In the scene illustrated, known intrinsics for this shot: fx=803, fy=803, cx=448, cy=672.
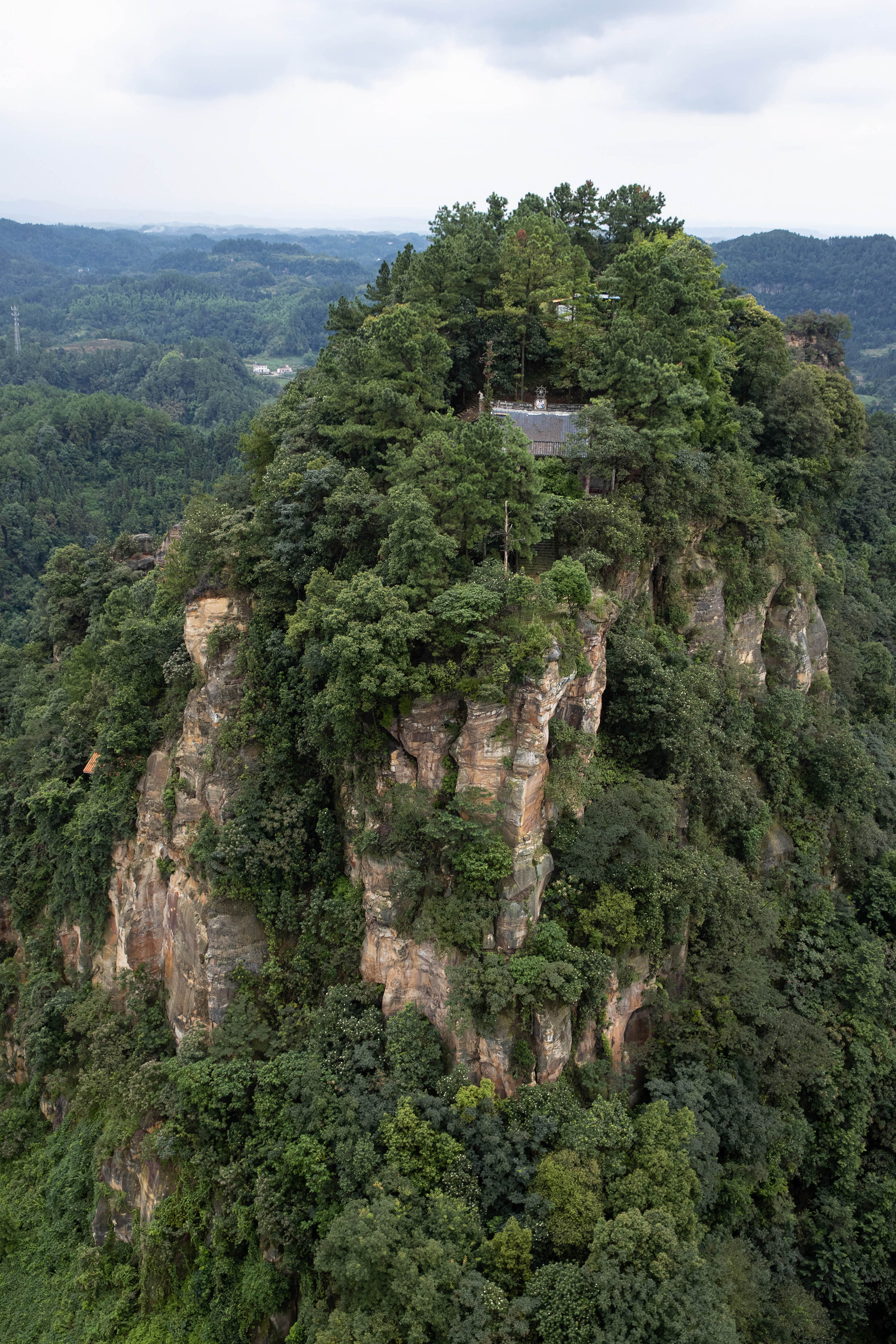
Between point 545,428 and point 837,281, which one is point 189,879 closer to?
point 545,428

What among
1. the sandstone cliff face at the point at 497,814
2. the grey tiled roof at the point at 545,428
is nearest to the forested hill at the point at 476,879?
the sandstone cliff face at the point at 497,814

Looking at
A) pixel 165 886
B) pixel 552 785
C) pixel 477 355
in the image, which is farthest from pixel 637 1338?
pixel 477 355

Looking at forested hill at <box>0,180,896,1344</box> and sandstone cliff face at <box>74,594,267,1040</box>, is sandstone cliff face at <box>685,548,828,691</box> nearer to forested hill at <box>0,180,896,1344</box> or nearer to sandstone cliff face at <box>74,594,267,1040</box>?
forested hill at <box>0,180,896,1344</box>

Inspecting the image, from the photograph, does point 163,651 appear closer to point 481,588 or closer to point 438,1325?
point 481,588

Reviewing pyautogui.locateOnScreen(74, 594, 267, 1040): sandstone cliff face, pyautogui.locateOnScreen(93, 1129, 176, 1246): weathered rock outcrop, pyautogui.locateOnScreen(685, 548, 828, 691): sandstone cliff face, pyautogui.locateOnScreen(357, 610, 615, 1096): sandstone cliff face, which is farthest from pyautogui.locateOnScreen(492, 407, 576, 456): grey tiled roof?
pyautogui.locateOnScreen(93, 1129, 176, 1246): weathered rock outcrop

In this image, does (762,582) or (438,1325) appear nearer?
(438,1325)

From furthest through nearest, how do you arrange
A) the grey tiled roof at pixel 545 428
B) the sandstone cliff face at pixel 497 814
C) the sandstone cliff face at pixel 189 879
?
the grey tiled roof at pixel 545 428, the sandstone cliff face at pixel 189 879, the sandstone cliff face at pixel 497 814

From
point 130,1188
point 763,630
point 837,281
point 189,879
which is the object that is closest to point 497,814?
point 189,879

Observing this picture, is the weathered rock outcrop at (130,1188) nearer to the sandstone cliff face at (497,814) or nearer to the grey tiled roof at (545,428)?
the sandstone cliff face at (497,814)
